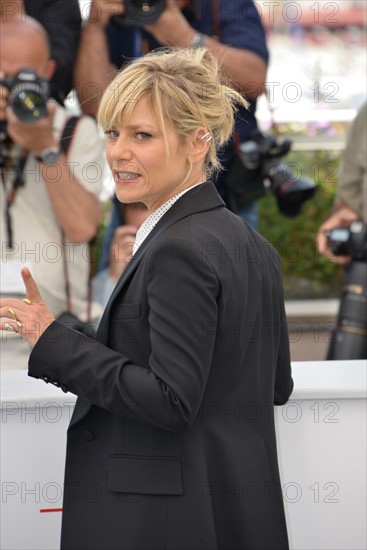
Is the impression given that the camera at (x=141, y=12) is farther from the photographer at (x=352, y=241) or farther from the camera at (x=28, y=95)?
the photographer at (x=352, y=241)

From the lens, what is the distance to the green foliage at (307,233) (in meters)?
4.98

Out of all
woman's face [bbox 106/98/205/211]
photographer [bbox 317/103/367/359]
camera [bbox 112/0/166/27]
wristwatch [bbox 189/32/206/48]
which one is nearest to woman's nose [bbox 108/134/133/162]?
woman's face [bbox 106/98/205/211]

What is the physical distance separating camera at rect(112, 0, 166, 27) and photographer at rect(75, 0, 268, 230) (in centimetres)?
1

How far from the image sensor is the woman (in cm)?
133

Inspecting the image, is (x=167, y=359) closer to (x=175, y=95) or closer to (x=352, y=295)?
(x=175, y=95)

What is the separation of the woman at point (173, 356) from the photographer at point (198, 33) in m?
1.35

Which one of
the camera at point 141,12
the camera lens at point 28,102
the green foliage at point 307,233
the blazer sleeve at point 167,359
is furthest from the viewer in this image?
the green foliage at point 307,233

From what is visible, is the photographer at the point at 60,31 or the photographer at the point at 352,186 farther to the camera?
the photographer at the point at 352,186

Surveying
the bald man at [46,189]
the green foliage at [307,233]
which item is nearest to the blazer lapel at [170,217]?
the bald man at [46,189]

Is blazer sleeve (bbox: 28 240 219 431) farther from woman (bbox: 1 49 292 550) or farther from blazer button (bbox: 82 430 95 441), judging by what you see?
blazer button (bbox: 82 430 95 441)

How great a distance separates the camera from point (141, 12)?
2789 millimetres

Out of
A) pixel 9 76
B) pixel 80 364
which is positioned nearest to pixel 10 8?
pixel 9 76

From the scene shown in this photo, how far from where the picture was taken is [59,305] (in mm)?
2598

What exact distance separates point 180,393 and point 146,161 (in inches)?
15.0
